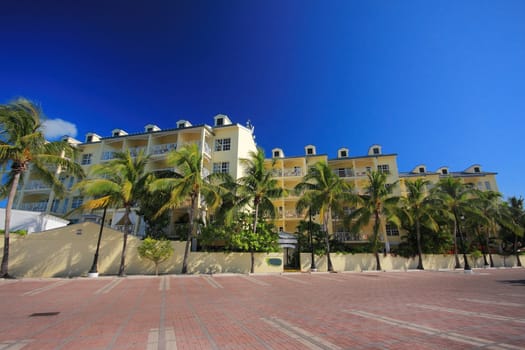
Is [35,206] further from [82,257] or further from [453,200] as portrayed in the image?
[453,200]

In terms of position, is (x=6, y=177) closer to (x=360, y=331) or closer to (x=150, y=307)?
(x=150, y=307)

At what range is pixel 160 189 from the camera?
661 inches

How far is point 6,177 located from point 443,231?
1534 inches

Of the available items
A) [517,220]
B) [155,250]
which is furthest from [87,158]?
[517,220]

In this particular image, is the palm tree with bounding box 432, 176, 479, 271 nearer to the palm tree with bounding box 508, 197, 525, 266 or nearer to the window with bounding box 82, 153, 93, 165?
the palm tree with bounding box 508, 197, 525, 266

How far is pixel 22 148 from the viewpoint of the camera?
1473 cm

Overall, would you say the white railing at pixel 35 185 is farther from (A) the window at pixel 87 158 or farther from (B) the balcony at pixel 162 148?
(B) the balcony at pixel 162 148

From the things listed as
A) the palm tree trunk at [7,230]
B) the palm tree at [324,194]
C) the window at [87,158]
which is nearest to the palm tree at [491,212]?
the palm tree at [324,194]

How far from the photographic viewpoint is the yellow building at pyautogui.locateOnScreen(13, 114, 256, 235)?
25.4 m

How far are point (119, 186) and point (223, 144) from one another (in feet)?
40.4

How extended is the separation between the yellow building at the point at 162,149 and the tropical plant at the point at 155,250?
9.60m

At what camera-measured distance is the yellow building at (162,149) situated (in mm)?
25422

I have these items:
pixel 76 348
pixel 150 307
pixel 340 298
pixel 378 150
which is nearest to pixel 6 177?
pixel 150 307

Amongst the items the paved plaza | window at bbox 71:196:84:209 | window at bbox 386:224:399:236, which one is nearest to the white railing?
window at bbox 71:196:84:209
